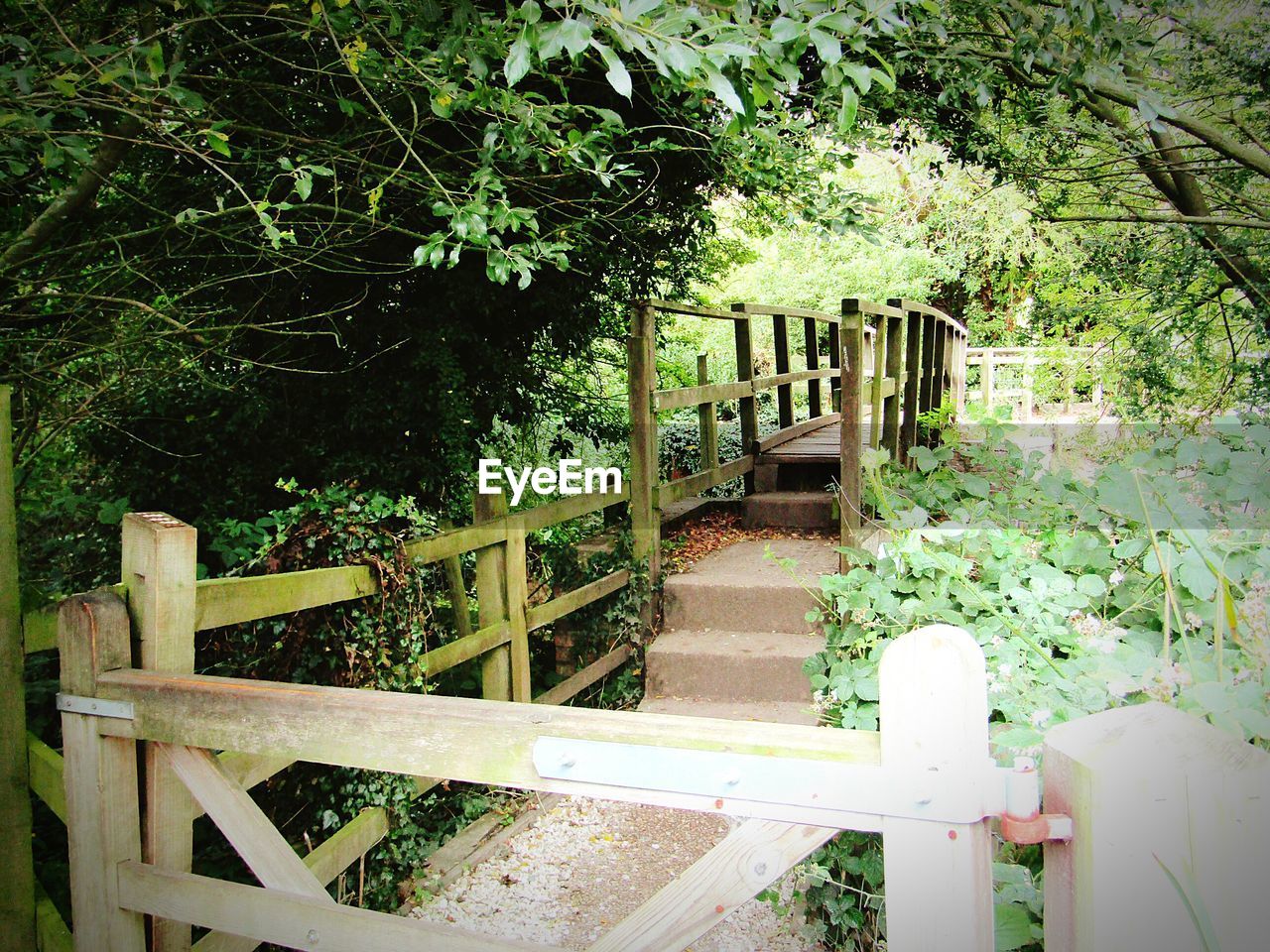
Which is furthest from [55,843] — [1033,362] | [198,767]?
[1033,362]

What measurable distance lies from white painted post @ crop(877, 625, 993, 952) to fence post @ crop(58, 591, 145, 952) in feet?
4.91

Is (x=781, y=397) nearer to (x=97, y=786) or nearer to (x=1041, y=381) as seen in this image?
(x=1041, y=381)

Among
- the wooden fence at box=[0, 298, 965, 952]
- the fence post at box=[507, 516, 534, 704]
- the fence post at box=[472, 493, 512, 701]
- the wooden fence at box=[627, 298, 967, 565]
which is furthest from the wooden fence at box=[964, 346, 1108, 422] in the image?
the fence post at box=[472, 493, 512, 701]

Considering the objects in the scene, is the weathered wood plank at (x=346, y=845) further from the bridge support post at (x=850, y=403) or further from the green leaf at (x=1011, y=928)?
the bridge support post at (x=850, y=403)

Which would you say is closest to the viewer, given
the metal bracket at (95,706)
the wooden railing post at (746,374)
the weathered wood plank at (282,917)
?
the weathered wood plank at (282,917)

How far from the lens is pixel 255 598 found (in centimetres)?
263

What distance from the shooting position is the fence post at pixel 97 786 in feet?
5.85

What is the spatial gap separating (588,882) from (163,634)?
246cm

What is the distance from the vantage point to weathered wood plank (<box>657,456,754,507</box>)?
18.4ft

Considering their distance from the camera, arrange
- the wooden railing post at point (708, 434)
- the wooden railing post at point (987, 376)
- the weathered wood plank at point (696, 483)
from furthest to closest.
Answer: the wooden railing post at point (987, 376) < the wooden railing post at point (708, 434) < the weathered wood plank at point (696, 483)

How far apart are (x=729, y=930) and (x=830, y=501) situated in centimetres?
384

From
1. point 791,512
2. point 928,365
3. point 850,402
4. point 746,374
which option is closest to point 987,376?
point 928,365

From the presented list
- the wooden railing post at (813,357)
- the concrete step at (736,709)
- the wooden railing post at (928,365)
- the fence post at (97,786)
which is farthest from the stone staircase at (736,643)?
the wooden railing post at (928,365)

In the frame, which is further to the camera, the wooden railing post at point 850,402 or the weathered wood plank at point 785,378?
the weathered wood plank at point 785,378
